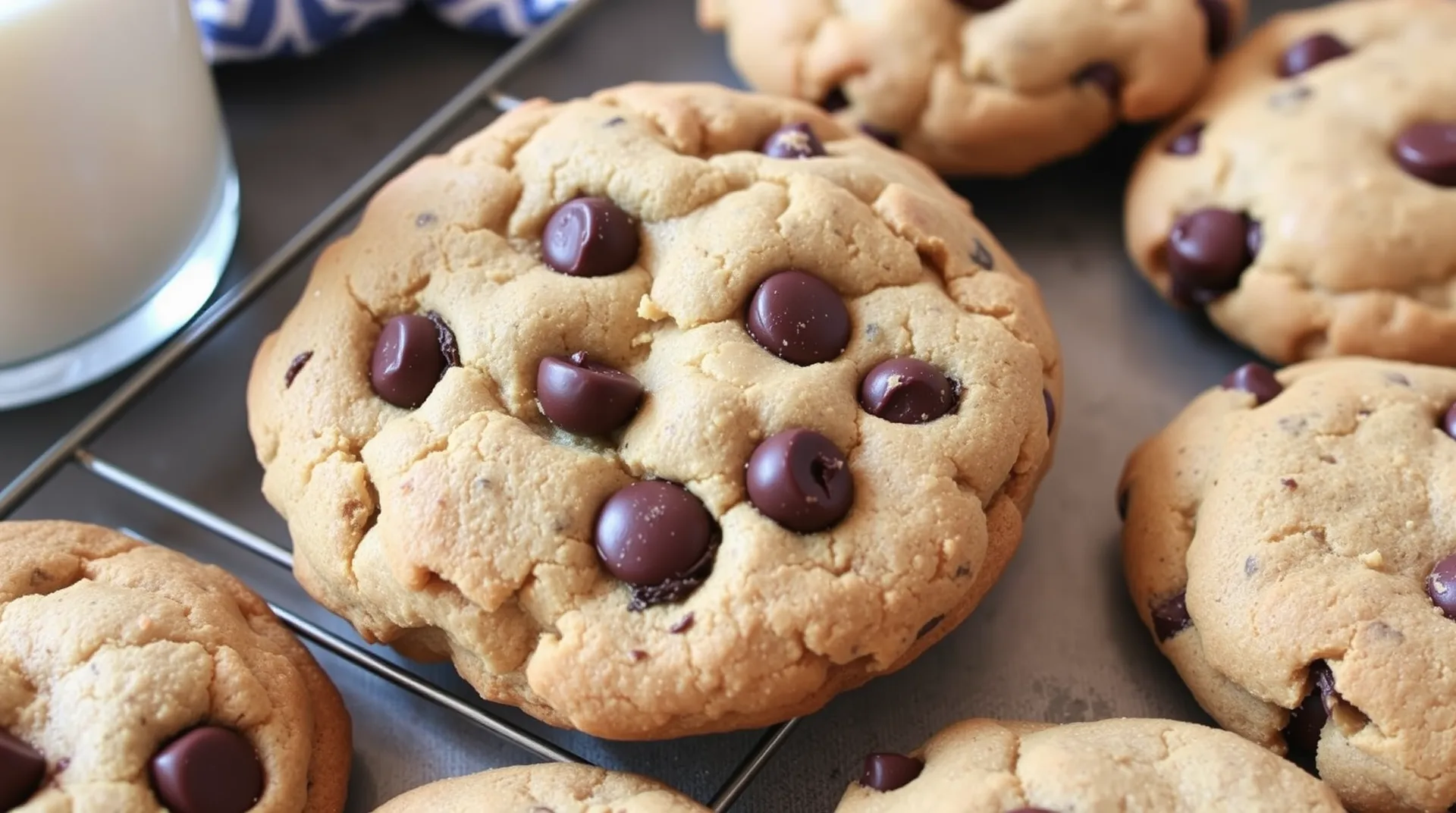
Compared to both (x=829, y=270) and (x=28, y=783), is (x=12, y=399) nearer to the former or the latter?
(x=28, y=783)

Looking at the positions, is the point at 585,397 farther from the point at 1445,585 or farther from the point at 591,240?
the point at 1445,585

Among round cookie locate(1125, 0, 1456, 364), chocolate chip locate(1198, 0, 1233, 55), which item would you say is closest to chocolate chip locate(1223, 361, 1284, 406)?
round cookie locate(1125, 0, 1456, 364)

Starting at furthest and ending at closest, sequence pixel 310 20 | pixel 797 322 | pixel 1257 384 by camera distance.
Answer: pixel 310 20 < pixel 1257 384 < pixel 797 322

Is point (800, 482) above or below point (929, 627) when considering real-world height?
above

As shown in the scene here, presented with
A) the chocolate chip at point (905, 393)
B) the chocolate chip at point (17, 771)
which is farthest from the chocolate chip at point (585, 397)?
the chocolate chip at point (17, 771)

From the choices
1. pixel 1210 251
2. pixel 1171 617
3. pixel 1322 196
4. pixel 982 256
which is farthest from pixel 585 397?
pixel 1322 196

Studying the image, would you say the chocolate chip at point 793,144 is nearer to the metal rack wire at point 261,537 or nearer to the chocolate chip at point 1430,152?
the metal rack wire at point 261,537
